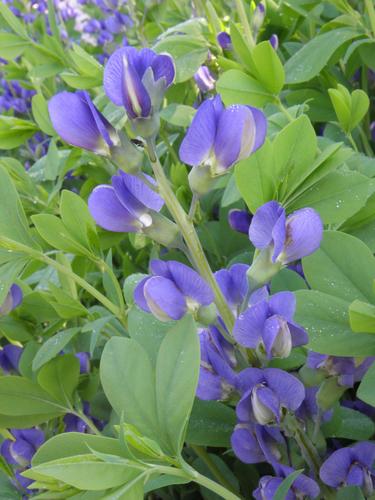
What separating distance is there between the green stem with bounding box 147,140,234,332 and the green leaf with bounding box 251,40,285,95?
330mm

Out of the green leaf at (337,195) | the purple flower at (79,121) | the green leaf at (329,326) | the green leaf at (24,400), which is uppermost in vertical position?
the purple flower at (79,121)

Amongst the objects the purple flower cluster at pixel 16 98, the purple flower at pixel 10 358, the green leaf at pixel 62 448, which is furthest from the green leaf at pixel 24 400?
the purple flower cluster at pixel 16 98

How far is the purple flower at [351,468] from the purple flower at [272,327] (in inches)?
4.6

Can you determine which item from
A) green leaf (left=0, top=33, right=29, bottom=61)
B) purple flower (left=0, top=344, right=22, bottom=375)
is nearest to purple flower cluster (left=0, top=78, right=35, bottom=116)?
green leaf (left=0, top=33, right=29, bottom=61)

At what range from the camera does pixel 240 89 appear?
888mm

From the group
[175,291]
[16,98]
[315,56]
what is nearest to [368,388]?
[175,291]

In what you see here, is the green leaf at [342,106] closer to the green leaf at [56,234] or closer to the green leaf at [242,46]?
the green leaf at [242,46]

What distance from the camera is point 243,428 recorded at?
625 millimetres

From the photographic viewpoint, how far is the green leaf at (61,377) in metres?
0.80

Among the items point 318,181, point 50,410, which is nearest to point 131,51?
point 318,181

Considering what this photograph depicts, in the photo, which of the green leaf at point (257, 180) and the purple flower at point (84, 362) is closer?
the green leaf at point (257, 180)

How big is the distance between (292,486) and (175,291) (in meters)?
0.19

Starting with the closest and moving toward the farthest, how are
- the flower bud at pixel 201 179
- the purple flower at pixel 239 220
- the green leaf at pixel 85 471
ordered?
the green leaf at pixel 85 471 < the flower bud at pixel 201 179 < the purple flower at pixel 239 220

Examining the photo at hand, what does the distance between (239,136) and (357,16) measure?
1.91 ft
